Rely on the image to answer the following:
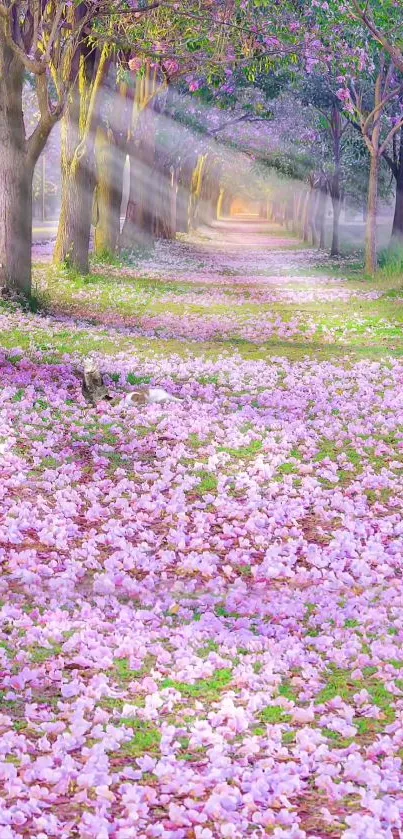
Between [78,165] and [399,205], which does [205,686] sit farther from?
[399,205]

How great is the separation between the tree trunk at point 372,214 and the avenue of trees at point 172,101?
5cm

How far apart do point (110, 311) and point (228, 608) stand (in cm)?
1586

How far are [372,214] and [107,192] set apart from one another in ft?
29.7

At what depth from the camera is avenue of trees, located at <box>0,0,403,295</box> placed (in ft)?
63.0

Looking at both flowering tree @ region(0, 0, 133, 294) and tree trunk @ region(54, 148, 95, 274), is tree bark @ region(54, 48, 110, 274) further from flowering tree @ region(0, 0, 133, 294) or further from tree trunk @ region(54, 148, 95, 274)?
flowering tree @ region(0, 0, 133, 294)

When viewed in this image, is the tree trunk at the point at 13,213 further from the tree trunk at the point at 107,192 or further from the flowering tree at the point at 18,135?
the tree trunk at the point at 107,192

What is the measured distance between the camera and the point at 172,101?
4562 cm

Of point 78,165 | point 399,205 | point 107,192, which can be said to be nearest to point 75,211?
point 78,165

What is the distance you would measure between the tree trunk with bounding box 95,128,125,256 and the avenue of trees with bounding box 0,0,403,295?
0.05 metres

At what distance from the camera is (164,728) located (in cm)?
525

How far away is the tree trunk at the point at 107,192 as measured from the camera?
33531 millimetres

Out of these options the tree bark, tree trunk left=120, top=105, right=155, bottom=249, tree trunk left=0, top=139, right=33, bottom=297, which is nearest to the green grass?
tree trunk left=0, top=139, right=33, bottom=297

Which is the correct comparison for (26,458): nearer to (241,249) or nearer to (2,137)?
(2,137)

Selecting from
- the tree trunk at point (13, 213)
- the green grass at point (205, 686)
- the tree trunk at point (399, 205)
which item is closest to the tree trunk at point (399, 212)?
the tree trunk at point (399, 205)
